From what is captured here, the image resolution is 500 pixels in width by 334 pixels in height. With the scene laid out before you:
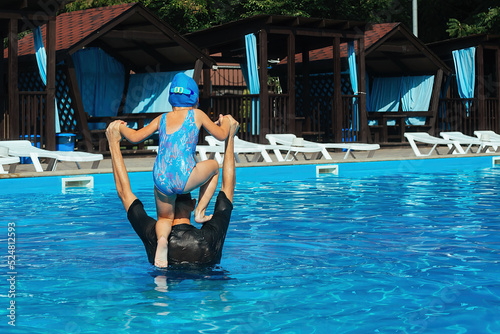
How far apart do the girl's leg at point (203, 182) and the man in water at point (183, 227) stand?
7 centimetres

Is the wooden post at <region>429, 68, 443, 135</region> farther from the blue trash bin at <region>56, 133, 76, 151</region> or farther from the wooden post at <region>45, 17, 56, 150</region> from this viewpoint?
the wooden post at <region>45, 17, 56, 150</region>

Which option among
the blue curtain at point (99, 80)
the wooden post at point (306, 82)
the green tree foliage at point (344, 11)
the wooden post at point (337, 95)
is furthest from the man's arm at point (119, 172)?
the green tree foliage at point (344, 11)

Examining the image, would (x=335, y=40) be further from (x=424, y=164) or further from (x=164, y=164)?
(x=164, y=164)

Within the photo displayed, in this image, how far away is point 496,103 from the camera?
22.8 metres

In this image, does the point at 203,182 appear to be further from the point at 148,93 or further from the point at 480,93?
the point at 480,93

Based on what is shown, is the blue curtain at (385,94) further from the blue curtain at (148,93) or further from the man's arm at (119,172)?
the man's arm at (119,172)

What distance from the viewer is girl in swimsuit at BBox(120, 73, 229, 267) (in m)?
4.62

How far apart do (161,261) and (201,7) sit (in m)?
23.5

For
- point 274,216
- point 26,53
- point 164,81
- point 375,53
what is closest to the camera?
point 274,216

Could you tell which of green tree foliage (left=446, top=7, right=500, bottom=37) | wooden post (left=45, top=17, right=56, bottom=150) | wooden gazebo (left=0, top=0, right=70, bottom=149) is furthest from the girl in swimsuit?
green tree foliage (left=446, top=7, right=500, bottom=37)

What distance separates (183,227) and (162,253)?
20cm

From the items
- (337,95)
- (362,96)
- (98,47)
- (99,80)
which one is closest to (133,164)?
(99,80)

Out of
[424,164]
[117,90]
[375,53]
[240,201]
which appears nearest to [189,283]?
[240,201]

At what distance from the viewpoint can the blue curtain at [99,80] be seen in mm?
17969
